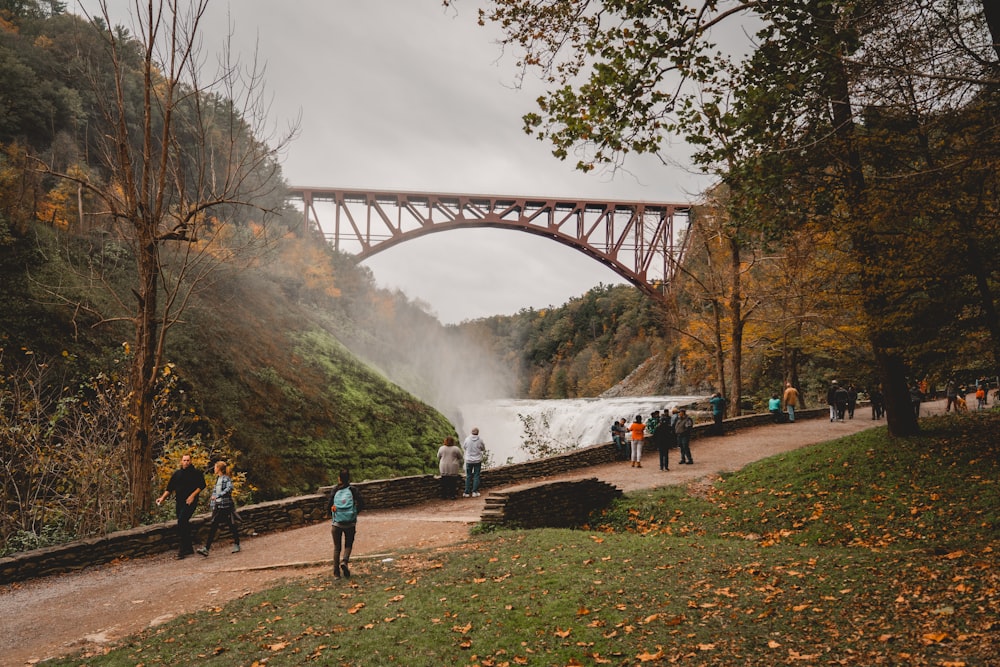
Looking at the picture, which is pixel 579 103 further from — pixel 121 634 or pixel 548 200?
pixel 548 200

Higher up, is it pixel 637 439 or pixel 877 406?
pixel 877 406

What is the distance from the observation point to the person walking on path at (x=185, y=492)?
8758 millimetres

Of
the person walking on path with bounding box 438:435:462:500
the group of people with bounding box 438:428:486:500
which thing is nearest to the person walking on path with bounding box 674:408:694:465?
the group of people with bounding box 438:428:486:500

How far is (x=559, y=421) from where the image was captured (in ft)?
101

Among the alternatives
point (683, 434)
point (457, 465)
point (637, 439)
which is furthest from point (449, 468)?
point (683, 434)

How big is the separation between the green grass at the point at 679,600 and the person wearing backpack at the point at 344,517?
0.27 metres

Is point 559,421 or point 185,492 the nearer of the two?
point 185,492

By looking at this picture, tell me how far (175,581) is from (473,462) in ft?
19.3

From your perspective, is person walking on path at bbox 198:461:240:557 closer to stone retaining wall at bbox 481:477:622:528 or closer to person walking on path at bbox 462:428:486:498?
stone retaining wall at bbox 481:477:622:528

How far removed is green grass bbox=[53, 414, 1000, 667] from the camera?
4.40 metres

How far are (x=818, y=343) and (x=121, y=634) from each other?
70.3ft

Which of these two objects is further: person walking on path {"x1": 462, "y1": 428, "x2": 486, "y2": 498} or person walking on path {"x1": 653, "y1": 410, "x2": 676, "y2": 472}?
person walking on path {"x1": 653, "y1": 410, "x2": 676, "y2": 472}

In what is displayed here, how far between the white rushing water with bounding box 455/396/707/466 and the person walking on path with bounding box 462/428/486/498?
10.8 meters

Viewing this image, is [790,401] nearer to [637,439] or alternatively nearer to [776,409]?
[776,409]
